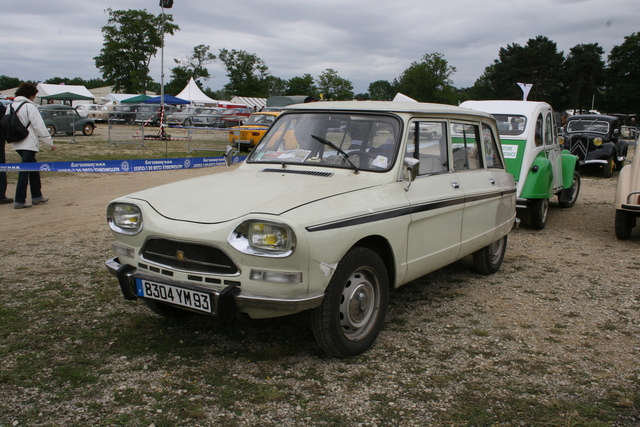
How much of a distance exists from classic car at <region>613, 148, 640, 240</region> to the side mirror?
4930 millimetres

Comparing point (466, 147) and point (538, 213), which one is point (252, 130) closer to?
point (538, 213)

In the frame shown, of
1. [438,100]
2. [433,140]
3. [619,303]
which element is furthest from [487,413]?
[438,100]

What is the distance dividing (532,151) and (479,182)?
3.91 m

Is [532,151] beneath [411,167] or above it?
above

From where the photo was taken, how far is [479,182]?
5.26 metres

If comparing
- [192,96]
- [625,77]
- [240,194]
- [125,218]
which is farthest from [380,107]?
[625,77]

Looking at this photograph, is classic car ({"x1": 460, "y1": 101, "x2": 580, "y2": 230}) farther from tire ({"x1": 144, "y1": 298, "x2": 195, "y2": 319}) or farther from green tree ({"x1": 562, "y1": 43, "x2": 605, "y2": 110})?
green tree ({"x1": 562, "y1": 43, "x2": 605, "y2": 110})

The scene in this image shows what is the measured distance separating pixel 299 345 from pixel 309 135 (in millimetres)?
1759

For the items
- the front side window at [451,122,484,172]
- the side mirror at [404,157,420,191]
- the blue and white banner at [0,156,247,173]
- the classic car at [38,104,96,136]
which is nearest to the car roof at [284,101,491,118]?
the front side window at [451,122,484,172]

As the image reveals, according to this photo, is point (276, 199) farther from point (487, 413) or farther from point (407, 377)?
point (487, 413)

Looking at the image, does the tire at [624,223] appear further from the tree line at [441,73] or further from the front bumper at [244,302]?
the tree line at [441,73]

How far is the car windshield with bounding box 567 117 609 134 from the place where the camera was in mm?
17358

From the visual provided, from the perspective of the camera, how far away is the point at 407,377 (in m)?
3.58

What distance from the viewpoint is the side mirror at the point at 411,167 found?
13.2 feet
